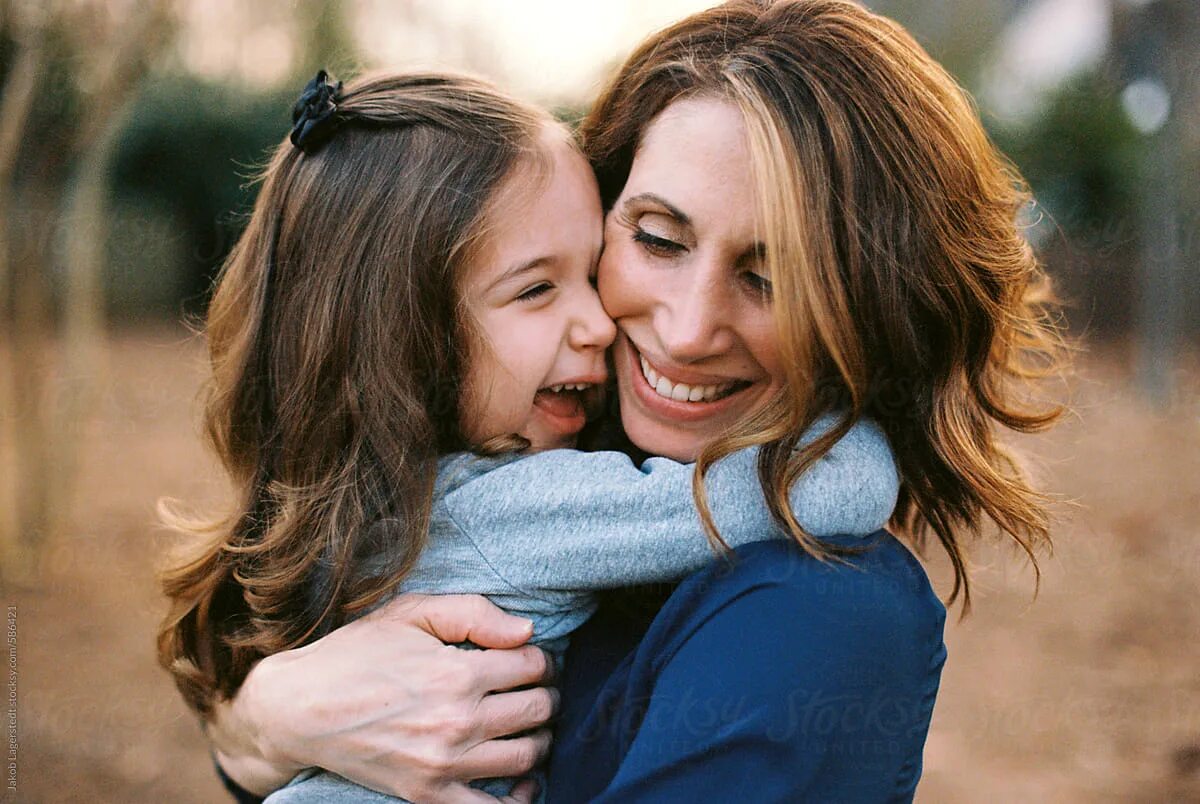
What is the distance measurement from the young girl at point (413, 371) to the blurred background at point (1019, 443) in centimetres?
42

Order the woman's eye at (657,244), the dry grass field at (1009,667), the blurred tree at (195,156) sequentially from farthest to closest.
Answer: the blurred tree at (195,156)
the dry grass field at (1009,667)
the woman's eye at (657,244)

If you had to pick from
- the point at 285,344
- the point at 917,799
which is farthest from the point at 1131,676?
the point at 285,344

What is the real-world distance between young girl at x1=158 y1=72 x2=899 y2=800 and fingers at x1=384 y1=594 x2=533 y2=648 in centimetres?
2

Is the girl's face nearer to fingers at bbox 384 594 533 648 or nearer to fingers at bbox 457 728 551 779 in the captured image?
fingers at bbox 384 594 533 648

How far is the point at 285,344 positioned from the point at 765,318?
0.88 metres

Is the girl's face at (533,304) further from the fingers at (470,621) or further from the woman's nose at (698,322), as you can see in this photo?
the fingers at (470,621)

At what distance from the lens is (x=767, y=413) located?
65.0 inches

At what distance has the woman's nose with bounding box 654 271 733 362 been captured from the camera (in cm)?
167

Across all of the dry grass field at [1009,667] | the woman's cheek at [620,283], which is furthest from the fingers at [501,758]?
the dry grass field at [1009,667]

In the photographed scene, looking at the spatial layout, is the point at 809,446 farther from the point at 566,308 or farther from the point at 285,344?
the point at 285,344

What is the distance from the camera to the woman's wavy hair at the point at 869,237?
61.7 inches

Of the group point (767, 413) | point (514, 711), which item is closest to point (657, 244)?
point (767, 413)

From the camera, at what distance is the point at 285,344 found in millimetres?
1934

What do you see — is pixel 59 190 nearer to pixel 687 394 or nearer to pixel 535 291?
pixel 535 291
